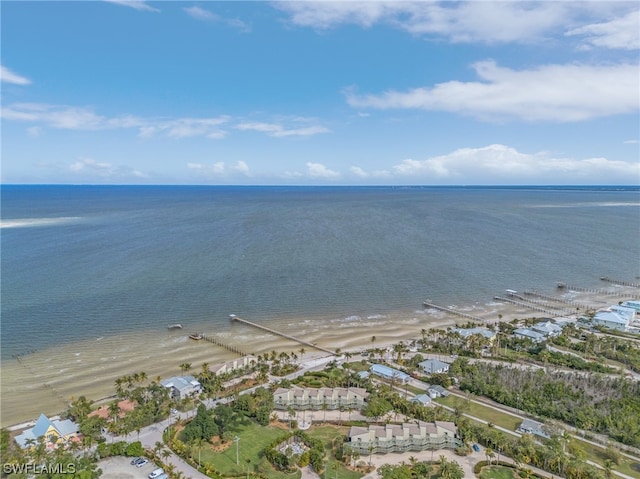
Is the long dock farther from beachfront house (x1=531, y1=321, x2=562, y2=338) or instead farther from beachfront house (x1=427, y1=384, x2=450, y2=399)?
beachfront house (x1=531, y1=321, x2=562, y2=338)

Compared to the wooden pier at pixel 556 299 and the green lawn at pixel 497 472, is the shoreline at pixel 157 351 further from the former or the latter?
the green lawn at pixel 497 472

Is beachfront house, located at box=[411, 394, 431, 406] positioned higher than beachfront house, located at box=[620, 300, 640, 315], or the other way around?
beachfront house, located at box=[620, 300, 640, 315]

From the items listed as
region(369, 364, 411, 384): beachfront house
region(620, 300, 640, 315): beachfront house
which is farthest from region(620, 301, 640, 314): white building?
region(369, 364, 411, 384): beachfront house

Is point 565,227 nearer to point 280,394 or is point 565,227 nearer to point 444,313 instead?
point 444,313

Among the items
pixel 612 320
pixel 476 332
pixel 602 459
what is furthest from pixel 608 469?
pixel 612 320

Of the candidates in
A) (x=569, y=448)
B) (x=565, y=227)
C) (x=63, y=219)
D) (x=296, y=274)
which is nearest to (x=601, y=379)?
(x=569, y=448)

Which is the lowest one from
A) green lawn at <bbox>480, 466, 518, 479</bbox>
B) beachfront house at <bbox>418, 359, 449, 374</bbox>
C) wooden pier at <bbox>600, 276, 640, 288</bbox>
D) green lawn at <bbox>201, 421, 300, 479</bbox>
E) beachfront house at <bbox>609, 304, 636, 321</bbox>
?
green lawn at <bbox>480, 466, 518, 479</bbox>

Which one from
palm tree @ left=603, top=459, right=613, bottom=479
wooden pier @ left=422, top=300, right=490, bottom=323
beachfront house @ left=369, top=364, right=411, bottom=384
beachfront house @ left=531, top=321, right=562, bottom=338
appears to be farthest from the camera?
wooden pier @ left=422, top=300, right=490, bottom=323

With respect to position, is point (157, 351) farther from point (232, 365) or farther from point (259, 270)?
point (259, 270)
